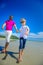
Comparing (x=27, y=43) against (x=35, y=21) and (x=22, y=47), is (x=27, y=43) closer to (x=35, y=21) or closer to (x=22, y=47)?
(x=22, y=47)

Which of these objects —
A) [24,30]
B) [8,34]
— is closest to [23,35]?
[24,30]

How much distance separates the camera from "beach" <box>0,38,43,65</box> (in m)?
2.14

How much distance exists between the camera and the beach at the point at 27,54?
214 cm

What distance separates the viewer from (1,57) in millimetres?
2195

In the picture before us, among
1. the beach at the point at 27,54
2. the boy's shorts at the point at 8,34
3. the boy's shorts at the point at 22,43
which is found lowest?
the beach at the point at 27,54

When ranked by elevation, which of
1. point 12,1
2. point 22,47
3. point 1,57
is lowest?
point 1,57

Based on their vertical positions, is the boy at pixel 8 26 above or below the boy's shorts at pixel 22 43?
above

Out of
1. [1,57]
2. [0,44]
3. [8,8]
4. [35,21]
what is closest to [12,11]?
[8,8]

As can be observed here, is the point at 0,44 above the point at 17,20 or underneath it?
underneath

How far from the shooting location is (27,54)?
2.20 meters

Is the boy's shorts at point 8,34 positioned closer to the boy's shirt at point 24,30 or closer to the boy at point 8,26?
the boy at point 8,26

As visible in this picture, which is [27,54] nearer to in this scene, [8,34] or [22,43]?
[22,43]

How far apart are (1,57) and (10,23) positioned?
48 centimetres

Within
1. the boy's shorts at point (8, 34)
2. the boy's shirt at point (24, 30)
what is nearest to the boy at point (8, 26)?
the boy's shorts at point (8, 34)
